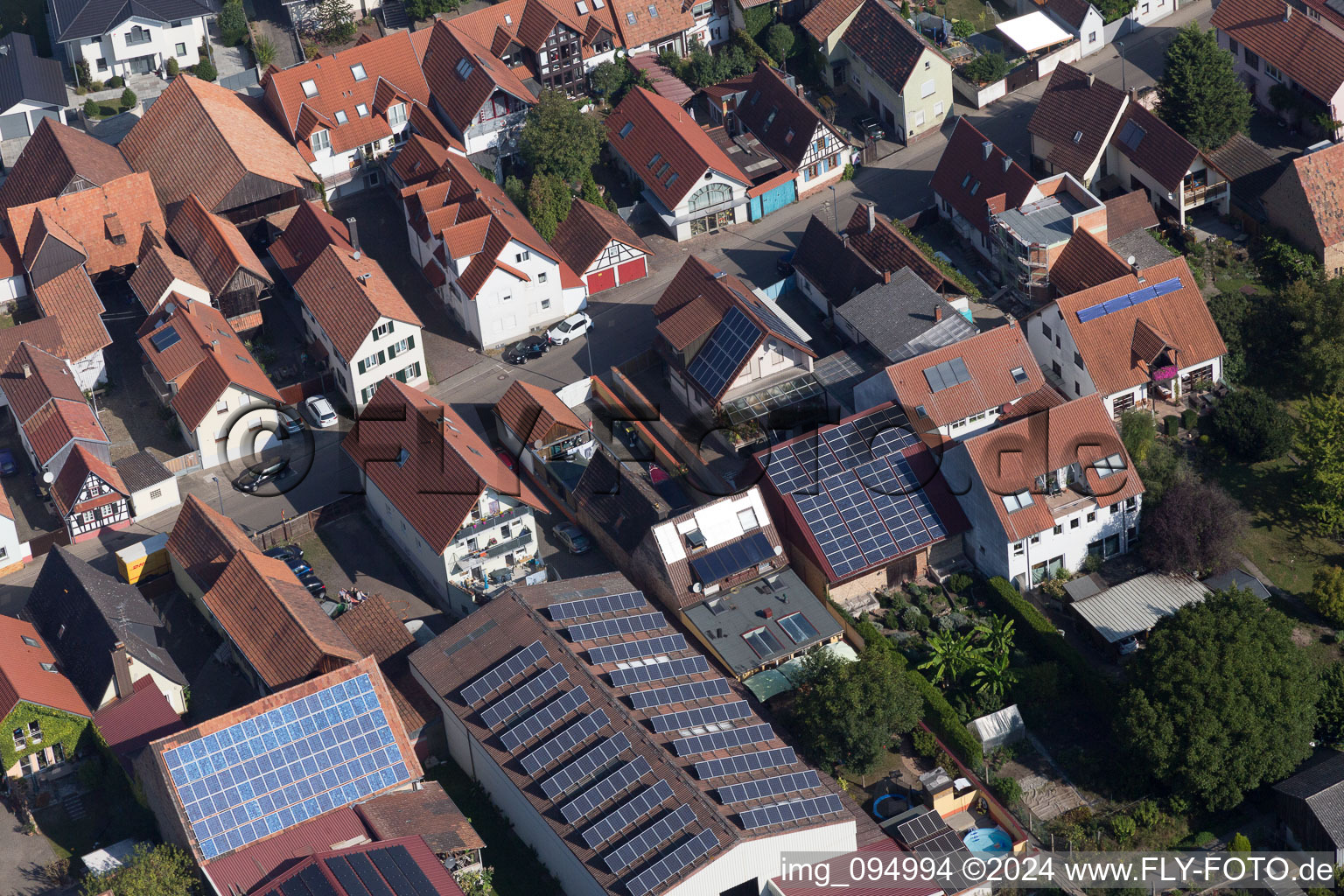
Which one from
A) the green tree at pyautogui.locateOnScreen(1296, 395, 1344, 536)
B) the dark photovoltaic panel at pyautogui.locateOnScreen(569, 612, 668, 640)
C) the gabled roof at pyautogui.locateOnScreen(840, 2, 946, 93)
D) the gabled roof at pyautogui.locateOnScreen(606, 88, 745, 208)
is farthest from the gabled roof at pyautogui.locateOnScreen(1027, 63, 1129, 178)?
the dark photovoltaic panel at pyautogui.locateOnScreen(569, 612, 668, 640)

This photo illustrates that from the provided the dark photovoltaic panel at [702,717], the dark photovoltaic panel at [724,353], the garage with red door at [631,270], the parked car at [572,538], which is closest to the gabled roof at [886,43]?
the garage with red door at [631,270]

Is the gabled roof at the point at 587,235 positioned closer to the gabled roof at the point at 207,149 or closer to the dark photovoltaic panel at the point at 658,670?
the gabled roof at the point at 207,149

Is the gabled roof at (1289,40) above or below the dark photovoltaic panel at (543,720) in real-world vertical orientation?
above

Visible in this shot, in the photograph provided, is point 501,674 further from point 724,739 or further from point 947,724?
point 947,724

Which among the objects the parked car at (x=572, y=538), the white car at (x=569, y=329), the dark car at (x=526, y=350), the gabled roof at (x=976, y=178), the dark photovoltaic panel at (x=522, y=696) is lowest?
the parked car at (x=572, y=538)

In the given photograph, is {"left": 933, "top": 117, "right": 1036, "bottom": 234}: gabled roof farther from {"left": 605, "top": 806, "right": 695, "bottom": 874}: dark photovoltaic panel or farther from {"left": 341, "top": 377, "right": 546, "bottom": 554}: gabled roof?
{"left": 605, "top": 806, "right": 695, "bottom": 874}: dark photovoltaic panel

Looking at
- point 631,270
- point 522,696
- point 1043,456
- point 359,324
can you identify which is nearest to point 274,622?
point 522,696
